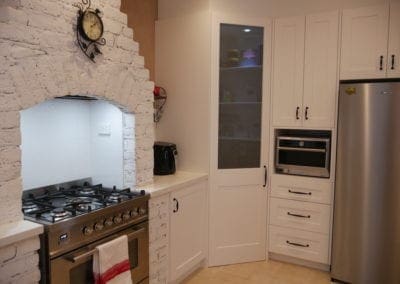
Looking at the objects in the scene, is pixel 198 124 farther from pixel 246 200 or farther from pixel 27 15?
pixel 27 15

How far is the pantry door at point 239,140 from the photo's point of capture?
312cm

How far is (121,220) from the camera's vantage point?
2.21 m

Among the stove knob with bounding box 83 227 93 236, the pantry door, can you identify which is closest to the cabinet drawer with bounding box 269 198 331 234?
the pantry door

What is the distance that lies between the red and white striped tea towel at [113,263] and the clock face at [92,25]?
1259 millimetres

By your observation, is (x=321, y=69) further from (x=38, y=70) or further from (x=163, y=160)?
(x=38, y=70)

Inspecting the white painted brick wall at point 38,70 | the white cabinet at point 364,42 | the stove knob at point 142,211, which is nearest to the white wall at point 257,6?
the white cabinet at point 364,42

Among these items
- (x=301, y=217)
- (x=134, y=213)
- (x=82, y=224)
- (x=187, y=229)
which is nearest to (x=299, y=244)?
(x=301, y=217)

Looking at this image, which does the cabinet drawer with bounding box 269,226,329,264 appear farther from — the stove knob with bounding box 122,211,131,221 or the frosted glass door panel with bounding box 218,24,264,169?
the stove knob with bounding box 122,211,131,221

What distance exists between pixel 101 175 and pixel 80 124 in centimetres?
43

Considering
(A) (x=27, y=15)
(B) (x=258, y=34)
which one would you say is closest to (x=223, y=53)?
(B) (x=258, y=34)

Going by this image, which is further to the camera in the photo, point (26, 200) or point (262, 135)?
point (262, 135)

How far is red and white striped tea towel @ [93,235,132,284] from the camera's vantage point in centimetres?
197

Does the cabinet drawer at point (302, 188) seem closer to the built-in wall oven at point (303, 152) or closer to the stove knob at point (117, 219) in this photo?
the built-in wall oven at point (303, 152)

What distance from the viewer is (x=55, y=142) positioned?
2.40 m
